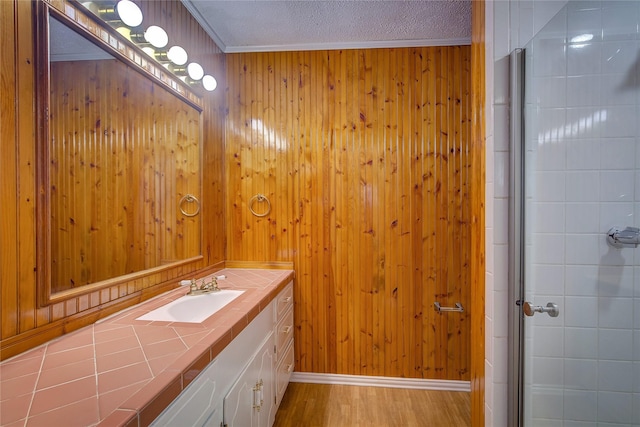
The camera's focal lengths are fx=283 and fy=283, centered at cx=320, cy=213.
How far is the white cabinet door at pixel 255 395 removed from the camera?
3.63 feet

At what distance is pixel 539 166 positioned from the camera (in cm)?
106

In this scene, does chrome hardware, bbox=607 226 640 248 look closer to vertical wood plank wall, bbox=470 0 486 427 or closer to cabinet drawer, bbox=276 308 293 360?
vertical wood plank wall, bbox=470 0 486 427

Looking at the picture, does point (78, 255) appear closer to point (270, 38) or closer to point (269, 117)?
point (269, 117)

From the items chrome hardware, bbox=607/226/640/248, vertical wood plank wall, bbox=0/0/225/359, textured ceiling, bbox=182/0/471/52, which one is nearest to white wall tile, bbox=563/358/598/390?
chrome hardware, bbox=607/226/640/248

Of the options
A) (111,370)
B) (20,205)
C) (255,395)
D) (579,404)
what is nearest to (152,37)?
(20,205)

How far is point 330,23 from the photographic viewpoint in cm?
195

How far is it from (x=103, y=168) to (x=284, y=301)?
4.13ft

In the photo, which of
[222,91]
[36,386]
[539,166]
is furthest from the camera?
[222,91]

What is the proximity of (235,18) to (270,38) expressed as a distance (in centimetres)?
29

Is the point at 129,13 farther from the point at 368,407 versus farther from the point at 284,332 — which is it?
the point at 368,407

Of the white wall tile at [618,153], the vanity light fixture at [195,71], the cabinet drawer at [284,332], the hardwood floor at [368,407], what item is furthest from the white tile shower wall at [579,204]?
the vanity light fixture at [195,71]

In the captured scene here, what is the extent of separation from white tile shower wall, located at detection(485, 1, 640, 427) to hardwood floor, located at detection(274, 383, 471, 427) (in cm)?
89

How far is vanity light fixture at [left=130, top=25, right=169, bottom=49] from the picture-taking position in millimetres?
1373

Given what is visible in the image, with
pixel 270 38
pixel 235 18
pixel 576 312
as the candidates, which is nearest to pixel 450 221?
pixel 576 312
